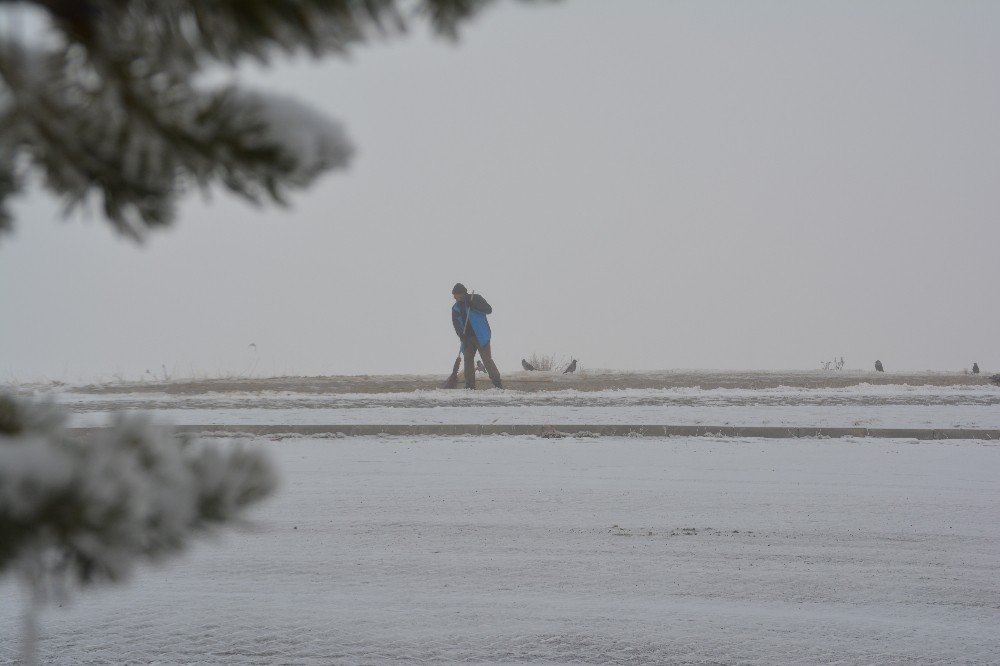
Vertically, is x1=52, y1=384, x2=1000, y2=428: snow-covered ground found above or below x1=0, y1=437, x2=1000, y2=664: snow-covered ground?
above

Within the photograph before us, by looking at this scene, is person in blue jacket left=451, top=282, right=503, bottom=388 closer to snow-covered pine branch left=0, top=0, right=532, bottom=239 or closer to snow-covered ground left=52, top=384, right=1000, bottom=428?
snow-covered ground left=52, top=384, right=1000, bottom=428

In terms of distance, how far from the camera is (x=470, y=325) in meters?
16.4

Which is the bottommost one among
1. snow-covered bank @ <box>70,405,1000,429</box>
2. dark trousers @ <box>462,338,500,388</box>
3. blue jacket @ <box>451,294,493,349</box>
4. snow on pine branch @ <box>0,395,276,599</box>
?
snow-covered bank @ <box>70,405,1000,429</box>

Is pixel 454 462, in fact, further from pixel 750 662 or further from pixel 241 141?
pixel 241 141

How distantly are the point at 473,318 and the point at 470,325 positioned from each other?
14 cm

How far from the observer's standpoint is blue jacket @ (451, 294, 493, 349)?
53.8 feet

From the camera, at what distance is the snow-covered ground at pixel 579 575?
406 centimetres

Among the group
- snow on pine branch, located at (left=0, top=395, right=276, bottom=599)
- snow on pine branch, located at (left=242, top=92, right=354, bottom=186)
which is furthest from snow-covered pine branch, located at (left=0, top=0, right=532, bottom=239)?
snow on pine branch, located at (left=0, top=395, right=276, bottom=599)

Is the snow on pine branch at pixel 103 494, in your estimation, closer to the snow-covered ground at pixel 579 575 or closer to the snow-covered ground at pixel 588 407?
the snow-covered ground at pixel 579 575

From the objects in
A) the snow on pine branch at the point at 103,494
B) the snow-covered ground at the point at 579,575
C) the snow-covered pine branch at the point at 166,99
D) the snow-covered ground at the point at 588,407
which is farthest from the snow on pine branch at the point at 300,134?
the snow-covered ground at the point at 588,407

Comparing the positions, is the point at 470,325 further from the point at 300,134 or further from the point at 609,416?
the point at 300,134

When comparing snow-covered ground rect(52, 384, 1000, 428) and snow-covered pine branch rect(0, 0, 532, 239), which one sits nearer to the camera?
snow-covered pine branch rect(0, 0, 532, 239)

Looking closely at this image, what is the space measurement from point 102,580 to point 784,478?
23.7 feet

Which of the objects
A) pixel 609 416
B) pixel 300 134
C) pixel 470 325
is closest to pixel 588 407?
pixel 609 416
